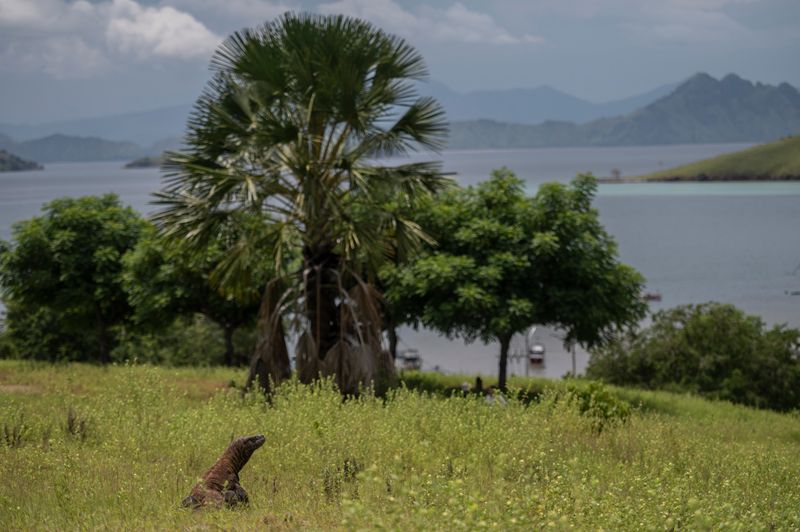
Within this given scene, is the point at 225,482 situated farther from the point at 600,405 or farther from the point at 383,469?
the point at 600,405

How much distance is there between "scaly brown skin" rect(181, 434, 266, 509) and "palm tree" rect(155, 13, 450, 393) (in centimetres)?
804

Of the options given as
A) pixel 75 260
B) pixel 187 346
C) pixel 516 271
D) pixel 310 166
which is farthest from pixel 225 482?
pixel 187 346

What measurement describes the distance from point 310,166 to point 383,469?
9254mm

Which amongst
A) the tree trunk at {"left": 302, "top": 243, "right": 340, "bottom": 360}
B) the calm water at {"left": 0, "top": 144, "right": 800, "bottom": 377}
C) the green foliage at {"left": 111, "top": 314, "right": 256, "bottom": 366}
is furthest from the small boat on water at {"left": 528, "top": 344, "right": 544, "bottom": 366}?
the tree trunk at {"left": 302, "top": 243, "right": 340, "bottom": 360}

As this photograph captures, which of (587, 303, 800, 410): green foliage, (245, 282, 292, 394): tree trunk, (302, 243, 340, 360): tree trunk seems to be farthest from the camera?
(587, 303, 800, 410): green foliage

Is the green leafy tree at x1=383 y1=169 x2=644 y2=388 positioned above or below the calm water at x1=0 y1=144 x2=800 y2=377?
above

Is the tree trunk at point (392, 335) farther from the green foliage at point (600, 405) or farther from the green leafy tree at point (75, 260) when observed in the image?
the green foliage at point (600, 405)

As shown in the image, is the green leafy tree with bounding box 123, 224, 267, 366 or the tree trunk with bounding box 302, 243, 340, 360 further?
the green leafy tree with bounding box 123, 224, 267, 366

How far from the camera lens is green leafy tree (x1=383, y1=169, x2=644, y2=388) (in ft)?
70.3

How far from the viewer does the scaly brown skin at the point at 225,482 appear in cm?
756

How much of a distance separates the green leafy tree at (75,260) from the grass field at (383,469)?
14.8 m

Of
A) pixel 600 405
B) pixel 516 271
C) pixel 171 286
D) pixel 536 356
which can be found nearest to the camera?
pixel 600 405

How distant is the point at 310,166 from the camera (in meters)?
16.8

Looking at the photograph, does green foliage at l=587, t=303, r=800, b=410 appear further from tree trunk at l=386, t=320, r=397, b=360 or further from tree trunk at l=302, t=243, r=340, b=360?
tree trunk at l=302, t=243, r=340, b=360
